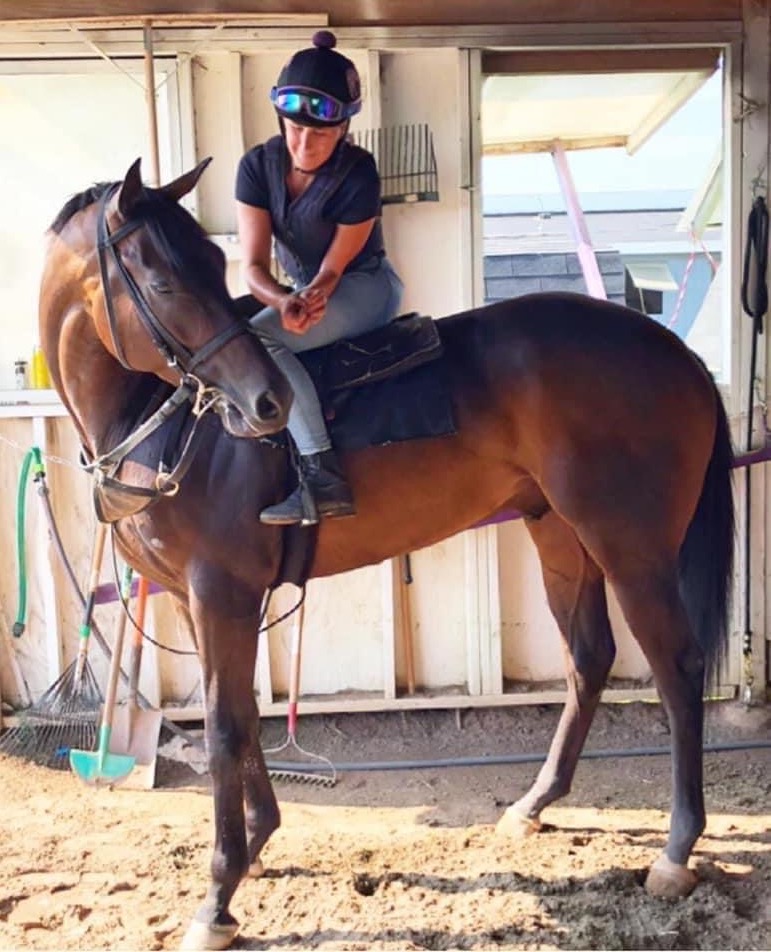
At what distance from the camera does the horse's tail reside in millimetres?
3127

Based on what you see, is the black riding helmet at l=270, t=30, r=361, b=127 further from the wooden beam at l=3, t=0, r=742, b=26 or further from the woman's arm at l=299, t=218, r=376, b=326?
the wooden beam at l=3, t=0, r=742, b=26

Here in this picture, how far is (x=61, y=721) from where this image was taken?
3.95 m

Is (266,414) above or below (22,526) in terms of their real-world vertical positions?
above

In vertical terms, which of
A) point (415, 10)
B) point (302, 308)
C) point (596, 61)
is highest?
point (415, 10)

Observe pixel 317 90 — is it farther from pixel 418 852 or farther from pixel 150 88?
pixel 418 852

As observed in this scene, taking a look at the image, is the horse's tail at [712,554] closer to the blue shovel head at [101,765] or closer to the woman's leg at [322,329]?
the woman's leg at [322,329]

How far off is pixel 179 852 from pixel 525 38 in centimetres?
310

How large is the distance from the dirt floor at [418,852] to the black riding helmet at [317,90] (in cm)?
210

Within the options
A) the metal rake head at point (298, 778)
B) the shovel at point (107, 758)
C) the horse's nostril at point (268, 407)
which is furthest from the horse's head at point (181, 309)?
the metal rake head at point (298, 778)

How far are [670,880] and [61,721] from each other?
2.32 meters

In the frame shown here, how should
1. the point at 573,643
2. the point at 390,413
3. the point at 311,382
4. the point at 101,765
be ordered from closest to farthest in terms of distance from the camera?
the point at 311,382 → the point at 390,413 → the point at 573,643 → the point at 101,765

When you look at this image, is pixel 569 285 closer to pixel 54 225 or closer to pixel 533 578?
pixel 533 578

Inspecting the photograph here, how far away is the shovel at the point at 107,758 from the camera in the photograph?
372 cm

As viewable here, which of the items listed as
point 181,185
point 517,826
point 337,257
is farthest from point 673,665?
point 181,185
